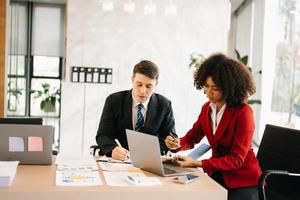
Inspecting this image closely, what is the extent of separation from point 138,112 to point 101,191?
118 cm

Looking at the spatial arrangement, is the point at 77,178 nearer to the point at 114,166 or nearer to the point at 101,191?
the point at 101,191

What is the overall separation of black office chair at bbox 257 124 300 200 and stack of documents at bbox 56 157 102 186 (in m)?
1.05

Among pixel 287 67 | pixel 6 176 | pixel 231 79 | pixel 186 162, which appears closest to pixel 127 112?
pixel 186 162

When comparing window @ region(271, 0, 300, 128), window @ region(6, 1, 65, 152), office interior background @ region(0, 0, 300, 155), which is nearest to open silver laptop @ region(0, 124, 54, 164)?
office interior background @ region(0, 0, 300, 155)

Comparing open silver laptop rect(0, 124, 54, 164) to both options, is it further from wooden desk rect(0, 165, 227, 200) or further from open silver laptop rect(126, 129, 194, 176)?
open silver laptop rect(126, 129, 194, 176)

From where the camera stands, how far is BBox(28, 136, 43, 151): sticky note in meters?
2.20

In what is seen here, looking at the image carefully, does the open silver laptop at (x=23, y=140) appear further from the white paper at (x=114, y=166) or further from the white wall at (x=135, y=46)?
the white wall at (x=135, y=46)

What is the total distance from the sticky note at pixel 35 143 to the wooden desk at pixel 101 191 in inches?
9.9

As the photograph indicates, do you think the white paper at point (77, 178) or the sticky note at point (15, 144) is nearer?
the white paper at point (77, 178)

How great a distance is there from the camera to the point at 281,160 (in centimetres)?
257

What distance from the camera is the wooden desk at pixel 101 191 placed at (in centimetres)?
174

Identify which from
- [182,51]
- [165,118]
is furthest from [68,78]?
[165,118]

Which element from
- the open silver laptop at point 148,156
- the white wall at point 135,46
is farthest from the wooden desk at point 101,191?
the white wall at point 135,46

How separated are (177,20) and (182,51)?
0.47 m
